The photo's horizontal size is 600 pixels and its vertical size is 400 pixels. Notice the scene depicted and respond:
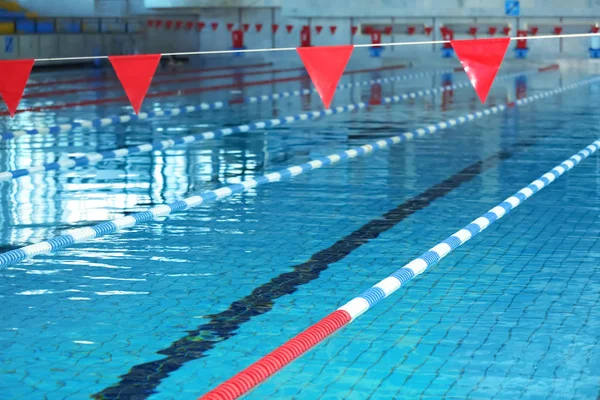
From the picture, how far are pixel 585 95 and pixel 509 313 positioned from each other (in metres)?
11.0

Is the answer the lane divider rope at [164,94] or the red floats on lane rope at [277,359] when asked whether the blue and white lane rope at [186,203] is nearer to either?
the red floats on lane rope at [277,359]

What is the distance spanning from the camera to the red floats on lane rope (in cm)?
279

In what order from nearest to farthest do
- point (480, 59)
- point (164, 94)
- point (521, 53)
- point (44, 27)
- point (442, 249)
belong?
1. point (442, 249)
2. point (480, 59)
3. point (164, 94)
4. point (44, 27)
5. point (521, 53)

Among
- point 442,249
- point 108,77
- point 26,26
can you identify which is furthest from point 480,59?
point 26,26

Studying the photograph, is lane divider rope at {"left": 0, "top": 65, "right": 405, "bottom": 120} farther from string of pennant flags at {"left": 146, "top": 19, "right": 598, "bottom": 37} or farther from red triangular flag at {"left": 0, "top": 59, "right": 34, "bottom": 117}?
string of pennant flags at {"left": 146, "top": 19, "right": 598, "bottom": 37}

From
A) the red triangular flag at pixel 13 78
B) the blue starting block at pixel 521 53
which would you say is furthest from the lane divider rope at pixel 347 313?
the blue starting block at pixel 521 53

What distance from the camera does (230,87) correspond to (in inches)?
616

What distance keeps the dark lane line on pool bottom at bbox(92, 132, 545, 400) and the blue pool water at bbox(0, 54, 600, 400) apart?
0.01 meters

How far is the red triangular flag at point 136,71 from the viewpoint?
678 centimetres

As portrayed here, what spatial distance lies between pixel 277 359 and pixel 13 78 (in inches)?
172

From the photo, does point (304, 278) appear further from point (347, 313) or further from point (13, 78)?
point (13, 78)

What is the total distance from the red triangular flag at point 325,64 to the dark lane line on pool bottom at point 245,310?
3.58 ft

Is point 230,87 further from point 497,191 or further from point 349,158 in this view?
point 497,191

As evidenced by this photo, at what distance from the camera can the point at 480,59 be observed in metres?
7.05
